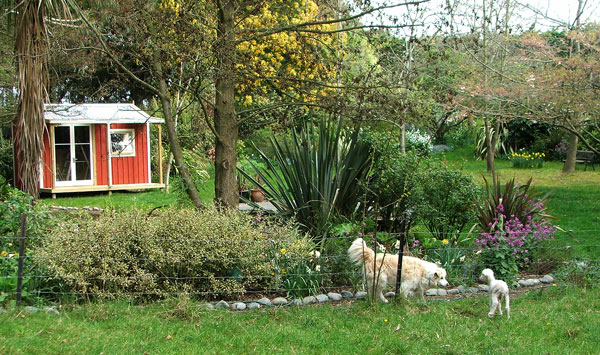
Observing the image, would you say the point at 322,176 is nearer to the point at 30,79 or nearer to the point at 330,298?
the point at 330,298

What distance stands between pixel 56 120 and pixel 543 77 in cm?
1229

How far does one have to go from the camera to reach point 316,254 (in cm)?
691

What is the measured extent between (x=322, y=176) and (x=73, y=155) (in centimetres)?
1107

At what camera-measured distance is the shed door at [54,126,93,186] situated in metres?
16.9

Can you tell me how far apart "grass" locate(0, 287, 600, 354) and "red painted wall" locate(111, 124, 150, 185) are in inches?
491

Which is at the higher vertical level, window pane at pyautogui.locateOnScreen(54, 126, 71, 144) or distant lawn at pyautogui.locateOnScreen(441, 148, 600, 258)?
window pane at pyautogui.locateOnScreen(54, 126, 71, 144)

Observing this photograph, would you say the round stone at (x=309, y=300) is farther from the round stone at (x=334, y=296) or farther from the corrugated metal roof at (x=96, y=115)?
the corrugated metal roof at (x=96, y=115)

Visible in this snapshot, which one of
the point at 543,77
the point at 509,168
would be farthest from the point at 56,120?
the point at 509,168

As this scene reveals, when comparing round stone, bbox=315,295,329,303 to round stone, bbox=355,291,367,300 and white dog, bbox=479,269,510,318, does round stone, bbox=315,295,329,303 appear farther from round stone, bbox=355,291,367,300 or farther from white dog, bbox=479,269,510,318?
white dog, bbox=479,269,510,318

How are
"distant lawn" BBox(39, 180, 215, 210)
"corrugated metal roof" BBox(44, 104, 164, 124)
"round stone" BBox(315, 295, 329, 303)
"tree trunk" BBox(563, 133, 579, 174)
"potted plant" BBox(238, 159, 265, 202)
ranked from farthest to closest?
"tree trunk" BBox(563, 133, 579, 174), "corrugated metal roof" BBox(44, 104, 164, 124), "distant lawn" BBox(39, 180, 215, 210), "potted plant" BBox(238, 159, 265, 202), "round stone" BBox(315, 295, 329, 303)

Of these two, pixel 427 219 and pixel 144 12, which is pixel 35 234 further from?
pixel 427 219

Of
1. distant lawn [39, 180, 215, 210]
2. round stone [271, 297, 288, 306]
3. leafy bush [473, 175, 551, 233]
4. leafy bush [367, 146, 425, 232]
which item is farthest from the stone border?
distant lawn [39, 180, 215, 210]

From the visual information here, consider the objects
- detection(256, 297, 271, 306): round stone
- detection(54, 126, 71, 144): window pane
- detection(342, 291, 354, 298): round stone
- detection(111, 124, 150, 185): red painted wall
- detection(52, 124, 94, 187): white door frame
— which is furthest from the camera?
detection(111, 124, 150, 185): red painted wall

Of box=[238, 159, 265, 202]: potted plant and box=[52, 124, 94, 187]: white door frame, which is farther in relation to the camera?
box=[52, 124, 94, 187]: white door frame
